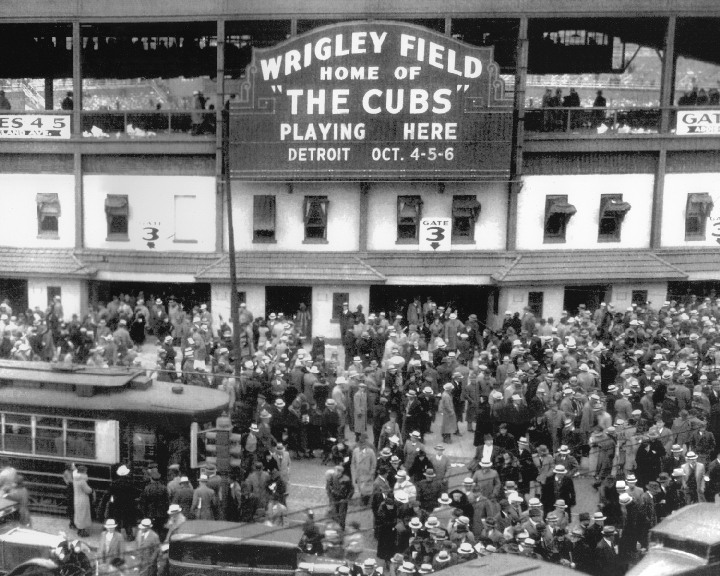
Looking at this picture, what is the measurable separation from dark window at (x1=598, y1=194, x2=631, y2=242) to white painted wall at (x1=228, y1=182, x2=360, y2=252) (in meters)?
8.13

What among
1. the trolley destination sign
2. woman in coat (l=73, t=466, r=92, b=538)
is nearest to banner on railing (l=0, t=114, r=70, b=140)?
the trolley destination sign

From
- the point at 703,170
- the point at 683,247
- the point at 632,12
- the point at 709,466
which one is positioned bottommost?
the point at 709,466

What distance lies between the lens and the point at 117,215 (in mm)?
31438

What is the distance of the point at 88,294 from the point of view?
31.6 metres

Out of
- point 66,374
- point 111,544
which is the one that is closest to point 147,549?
point 111,544

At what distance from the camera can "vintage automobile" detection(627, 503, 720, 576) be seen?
40.3 ft

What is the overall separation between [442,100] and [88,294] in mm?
13239

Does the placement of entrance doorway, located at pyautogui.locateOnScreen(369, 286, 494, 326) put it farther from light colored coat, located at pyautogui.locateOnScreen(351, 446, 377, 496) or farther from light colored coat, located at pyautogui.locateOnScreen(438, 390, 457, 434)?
light colored coat, located at pyautogui.locateOnScreen(351, 446, 377, 496)

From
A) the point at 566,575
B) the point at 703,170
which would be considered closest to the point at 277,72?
the point at 703,170

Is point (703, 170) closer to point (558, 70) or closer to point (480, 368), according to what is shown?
point (558, 70)

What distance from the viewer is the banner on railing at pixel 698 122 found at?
3119 centimetres

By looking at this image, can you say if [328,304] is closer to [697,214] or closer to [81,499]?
[697,214]

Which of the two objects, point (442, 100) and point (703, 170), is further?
point (703, 170)

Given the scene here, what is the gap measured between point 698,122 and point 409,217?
396 inches
